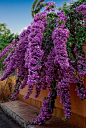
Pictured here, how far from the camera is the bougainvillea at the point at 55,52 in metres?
3.44

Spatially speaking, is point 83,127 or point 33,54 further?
point 83,127

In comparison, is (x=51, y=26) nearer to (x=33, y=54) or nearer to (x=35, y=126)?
(x=33, y=54)

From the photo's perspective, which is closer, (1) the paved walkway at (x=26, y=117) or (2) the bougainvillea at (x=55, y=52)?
(2) the bougainvillea at (x=55, y=52)

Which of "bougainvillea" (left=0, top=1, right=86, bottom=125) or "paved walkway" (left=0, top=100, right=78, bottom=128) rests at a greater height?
"bougainvillea" (left=0, top=1, right=86, bottom=125)

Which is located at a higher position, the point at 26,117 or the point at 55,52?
the point at 55,52

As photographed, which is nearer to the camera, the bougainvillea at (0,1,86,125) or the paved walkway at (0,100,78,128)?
the bougainvillea at (0,1,86,125)

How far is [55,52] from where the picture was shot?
384 cm

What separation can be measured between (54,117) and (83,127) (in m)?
1.22

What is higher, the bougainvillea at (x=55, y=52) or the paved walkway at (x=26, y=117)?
the bougainvillea at (x=55, y=52)

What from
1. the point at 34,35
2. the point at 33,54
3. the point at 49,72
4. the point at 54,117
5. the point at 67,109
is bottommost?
the point at 54,117

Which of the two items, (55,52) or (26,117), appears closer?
(55,52)

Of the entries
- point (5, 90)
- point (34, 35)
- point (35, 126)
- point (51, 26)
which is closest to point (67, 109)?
point (35, 126)

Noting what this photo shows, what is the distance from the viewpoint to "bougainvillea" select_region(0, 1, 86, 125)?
344cm

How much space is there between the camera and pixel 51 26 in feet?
14.2
